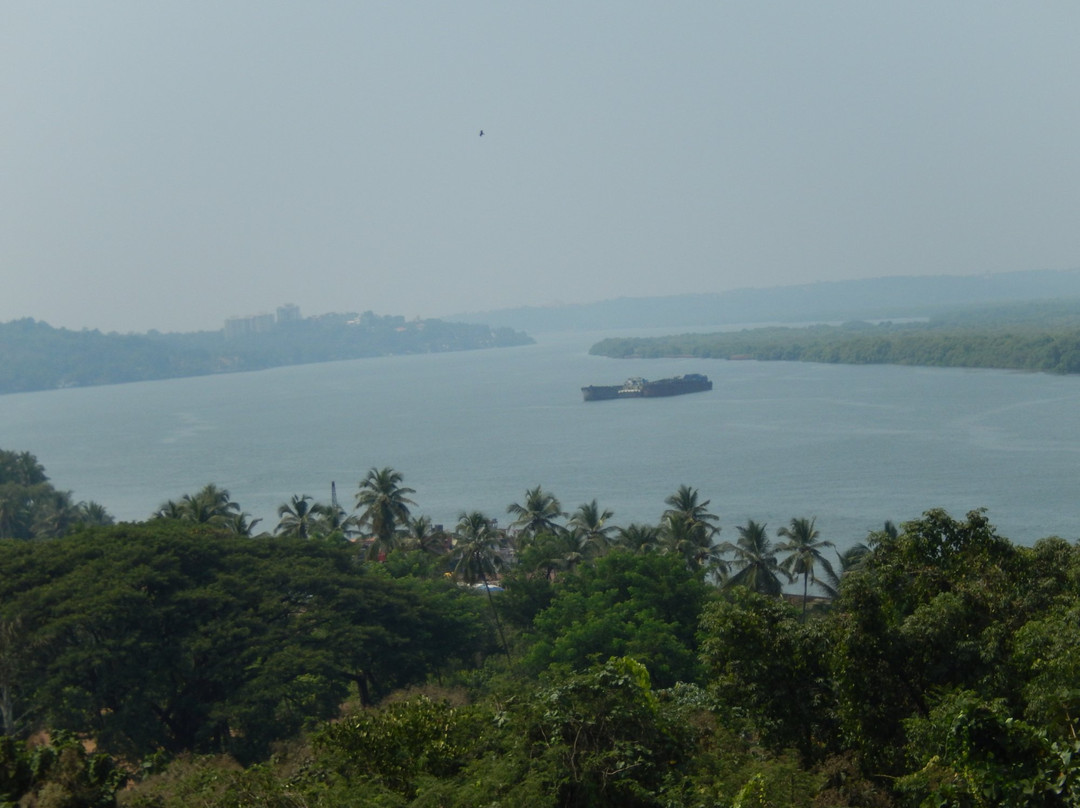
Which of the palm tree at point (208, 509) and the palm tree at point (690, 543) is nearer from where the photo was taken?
the palm tree at point (690, 543)

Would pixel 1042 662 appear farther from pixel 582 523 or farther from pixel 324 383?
pixel 324 383

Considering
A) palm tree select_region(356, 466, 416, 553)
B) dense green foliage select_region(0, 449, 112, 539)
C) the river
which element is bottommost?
the river

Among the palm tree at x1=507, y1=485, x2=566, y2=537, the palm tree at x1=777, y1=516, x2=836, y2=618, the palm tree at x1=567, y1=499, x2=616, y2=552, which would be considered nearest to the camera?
the palm tree at x1=777, y1=516, x2=836, y2=618

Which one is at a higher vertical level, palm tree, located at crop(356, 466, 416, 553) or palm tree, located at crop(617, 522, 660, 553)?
palm tree, located at crop(356, 466, 416, 553)

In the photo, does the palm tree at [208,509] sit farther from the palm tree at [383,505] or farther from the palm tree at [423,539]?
the palm tree at [423,539]

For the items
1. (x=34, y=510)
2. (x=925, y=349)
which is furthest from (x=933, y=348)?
(x=34, y=510)

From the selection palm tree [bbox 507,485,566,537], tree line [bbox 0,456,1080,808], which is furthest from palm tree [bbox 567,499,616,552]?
tree line [bbox 0,456,1080,808]

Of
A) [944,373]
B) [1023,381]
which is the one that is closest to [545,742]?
[1023,381]

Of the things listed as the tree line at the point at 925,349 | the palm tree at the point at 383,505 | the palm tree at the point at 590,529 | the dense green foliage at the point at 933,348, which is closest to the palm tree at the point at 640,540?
the palm tree at the point at 590,529

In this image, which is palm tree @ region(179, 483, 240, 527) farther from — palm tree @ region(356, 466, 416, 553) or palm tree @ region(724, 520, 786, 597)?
palm tree @ region(724, 520, 786, 597)
